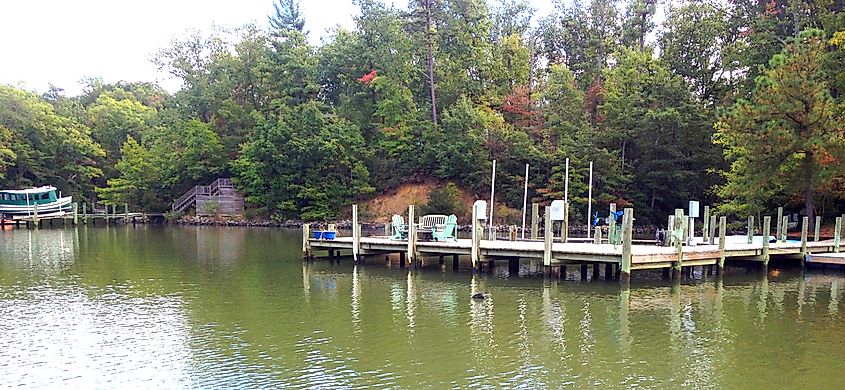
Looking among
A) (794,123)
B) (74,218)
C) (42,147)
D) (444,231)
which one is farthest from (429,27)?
(42,147)

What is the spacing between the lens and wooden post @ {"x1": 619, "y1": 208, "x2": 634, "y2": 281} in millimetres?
17438

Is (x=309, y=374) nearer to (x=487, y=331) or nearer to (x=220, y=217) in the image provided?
(x=487, y=331)

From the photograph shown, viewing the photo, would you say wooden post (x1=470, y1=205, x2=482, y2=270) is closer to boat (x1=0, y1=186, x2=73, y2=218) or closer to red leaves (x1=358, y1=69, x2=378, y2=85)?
red leaves (x1=358, y1=69, x2=378, y2=85)

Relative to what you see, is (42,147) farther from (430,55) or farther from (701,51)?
(701,51)

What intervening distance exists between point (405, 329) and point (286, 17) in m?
44.6

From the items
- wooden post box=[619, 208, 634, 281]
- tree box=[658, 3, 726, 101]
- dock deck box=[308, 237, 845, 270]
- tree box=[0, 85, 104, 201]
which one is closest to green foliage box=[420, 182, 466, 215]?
tree box=[658, 3, 726, 101]

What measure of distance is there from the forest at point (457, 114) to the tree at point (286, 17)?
114 mm

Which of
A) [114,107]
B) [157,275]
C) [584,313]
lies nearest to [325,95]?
[114,107]

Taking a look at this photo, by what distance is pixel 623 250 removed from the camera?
58.4 feet

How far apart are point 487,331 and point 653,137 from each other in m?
26.0

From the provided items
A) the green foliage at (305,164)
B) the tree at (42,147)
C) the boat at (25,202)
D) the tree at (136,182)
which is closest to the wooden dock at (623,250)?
the green foliage at (305,164)

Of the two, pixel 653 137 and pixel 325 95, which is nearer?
pixel 653 137

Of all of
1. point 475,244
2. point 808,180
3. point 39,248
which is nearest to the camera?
point 475,244

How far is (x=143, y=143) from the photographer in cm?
5538
